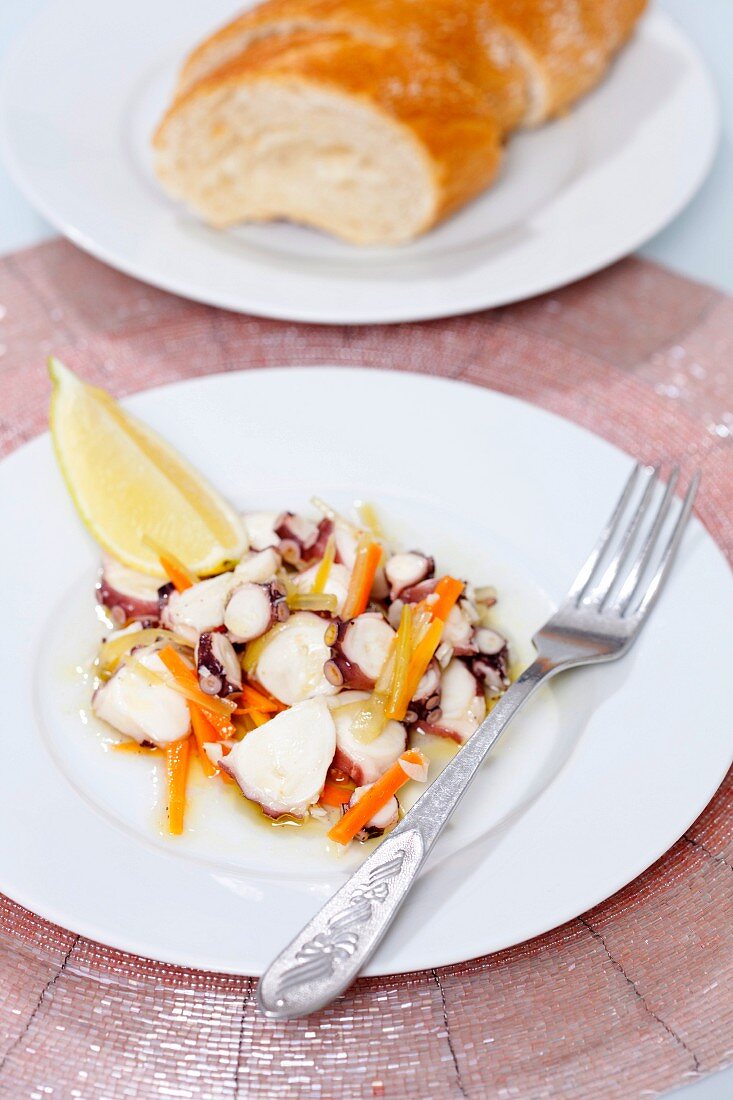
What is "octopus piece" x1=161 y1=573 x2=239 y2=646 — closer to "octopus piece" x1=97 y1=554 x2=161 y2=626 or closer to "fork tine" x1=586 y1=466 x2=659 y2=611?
"octopus piece" x1=97 y1=554 x2=161 y2=626

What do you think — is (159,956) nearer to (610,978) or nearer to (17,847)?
(17,847)

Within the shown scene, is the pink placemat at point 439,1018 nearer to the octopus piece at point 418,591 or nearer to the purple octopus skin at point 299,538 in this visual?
the octopus piece at point 418,591

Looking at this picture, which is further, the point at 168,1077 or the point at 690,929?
the point at 690,929

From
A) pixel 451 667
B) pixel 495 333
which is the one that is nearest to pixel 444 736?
pixel 451 667

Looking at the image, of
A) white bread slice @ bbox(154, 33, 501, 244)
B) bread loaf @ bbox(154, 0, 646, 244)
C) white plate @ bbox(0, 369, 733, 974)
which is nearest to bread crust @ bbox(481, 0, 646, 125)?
bread loaf @ bbox(154, 0, 646, 244)

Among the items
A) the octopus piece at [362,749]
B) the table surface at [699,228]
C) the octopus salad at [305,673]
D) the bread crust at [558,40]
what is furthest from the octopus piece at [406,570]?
the bread crust at [558,40]

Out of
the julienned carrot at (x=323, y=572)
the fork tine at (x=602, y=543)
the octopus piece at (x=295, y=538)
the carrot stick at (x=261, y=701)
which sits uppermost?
the fork tine at (x=602, y=543)
